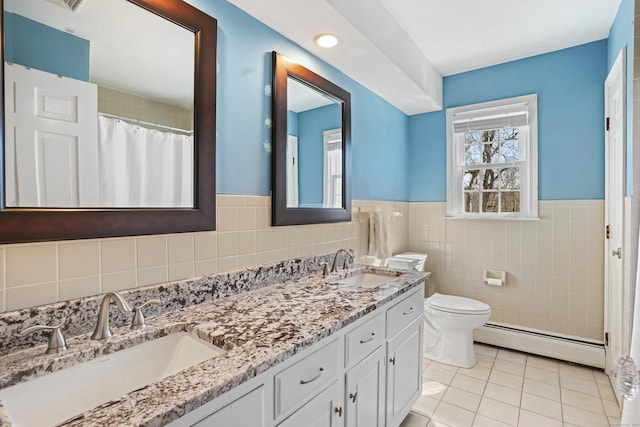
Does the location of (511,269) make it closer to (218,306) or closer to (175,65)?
(218,306)

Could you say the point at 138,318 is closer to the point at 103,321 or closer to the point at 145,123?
the point at 103,321

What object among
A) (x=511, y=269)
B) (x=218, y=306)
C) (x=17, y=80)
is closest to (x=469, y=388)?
(x=511, y=269)

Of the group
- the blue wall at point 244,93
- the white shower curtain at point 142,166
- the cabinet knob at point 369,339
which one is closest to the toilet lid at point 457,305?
the cabinet knob at point 369,339

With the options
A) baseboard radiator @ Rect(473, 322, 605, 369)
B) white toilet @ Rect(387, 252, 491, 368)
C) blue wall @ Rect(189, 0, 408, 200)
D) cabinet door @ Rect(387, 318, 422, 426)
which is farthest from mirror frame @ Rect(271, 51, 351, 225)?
baseboard radiator @ Rect(473, 322, 605, 369)

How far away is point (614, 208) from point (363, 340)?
6.89ft

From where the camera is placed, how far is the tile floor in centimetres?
184

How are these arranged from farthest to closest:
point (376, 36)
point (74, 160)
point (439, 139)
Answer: point (439, 139) → point (376, 36) → point (74, 160)

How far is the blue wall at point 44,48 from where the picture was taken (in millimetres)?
889

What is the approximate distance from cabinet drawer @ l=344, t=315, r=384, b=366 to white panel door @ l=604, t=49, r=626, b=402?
1565mm

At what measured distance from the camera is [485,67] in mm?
2871

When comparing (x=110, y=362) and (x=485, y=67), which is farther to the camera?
(x=485, y=67)

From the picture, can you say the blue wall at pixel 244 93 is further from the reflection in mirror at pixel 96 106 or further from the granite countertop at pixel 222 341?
the granite countertop at pixel 222 341

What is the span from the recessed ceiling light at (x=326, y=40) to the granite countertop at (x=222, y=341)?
1360 millimetres

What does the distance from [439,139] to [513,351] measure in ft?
6.60
